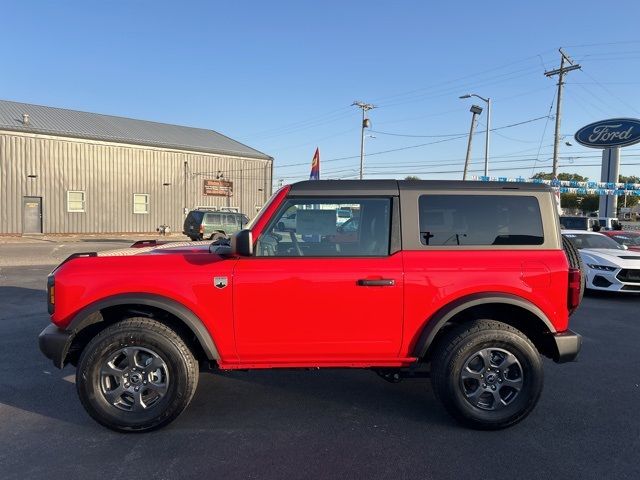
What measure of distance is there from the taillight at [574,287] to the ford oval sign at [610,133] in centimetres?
3103

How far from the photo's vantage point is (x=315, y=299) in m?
3.67

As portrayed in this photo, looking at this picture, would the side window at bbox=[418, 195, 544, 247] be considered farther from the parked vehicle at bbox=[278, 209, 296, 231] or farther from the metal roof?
the metal roof

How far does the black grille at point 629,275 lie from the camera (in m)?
9.29

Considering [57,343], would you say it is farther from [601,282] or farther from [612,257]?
[612,257]

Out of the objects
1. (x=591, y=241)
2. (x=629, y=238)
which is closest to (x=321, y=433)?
(x=591, y=241)

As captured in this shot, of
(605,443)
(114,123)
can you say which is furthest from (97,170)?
(605,443)

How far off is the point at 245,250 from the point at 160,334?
93 cm

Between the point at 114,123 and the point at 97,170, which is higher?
the point at 114,123

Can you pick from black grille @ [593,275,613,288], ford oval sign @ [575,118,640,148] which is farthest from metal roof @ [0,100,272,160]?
black grille @ [593,275,613,288]

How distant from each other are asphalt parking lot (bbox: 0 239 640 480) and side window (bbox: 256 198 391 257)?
138cm

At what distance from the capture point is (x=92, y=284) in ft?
12.0

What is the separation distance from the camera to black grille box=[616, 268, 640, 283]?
9.29 metres

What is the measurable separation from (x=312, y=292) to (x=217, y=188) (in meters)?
32.5

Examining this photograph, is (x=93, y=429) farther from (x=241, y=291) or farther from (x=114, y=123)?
(x=114, y=123)
